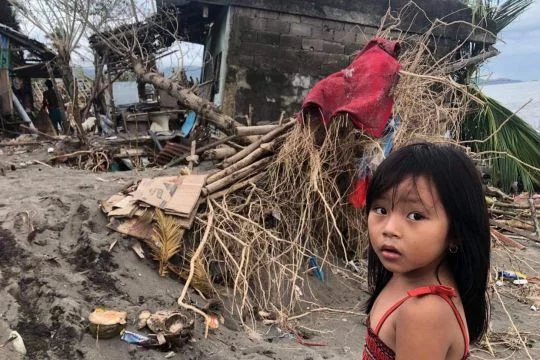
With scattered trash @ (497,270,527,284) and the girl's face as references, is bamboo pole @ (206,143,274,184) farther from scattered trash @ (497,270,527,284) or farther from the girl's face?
the girl's face

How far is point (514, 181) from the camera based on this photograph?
29.0 feet

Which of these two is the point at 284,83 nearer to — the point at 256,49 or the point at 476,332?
the point at 256,49

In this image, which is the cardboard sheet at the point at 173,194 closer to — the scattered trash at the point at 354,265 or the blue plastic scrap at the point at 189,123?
the scattered trash at the point at 354,265

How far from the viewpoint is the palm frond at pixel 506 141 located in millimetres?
8328

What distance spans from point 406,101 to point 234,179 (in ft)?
5.78

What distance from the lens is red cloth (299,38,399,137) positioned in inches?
157

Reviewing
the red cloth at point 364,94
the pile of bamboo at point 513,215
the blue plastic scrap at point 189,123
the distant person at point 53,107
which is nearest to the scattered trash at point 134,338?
the red cloth at point 364,94

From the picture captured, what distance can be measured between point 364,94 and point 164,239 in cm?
205

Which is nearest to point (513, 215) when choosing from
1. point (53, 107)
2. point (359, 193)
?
point (359, 193)

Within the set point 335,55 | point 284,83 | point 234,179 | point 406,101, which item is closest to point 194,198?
point 234,179

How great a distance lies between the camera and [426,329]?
3.40 ft

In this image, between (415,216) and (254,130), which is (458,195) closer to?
(415,216)

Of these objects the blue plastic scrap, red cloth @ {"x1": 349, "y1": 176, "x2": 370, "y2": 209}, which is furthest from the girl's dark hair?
the blue plastic scrap

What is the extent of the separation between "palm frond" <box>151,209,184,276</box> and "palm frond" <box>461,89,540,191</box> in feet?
20.0
